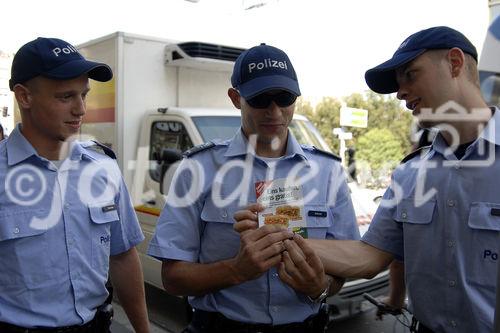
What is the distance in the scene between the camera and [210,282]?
181 cm

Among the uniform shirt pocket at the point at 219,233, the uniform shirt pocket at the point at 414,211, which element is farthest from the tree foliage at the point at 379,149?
the uniform shirt pocket at the point at 219,233

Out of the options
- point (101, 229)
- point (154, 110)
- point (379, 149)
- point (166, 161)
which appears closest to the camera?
point (101, 229)

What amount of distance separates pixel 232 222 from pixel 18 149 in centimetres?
100

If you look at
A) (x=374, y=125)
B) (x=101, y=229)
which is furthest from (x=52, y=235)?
(x=374, y=125)

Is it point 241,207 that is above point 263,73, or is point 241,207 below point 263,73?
below

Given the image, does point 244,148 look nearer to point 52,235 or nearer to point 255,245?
point 255,245

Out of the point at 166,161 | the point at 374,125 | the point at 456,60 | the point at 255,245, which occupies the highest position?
the point at 374,125

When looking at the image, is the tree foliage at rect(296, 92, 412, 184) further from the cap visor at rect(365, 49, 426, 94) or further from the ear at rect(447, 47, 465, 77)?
the ear at rect(447, 47, 465, 77)

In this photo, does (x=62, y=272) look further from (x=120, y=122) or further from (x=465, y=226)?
(x=120, y=122)

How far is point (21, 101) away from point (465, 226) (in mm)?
1909

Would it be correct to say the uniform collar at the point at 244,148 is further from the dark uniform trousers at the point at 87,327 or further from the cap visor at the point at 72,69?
the dark uniform trousers at the point at 87,327

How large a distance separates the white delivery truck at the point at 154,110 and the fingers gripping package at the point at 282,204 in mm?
2947

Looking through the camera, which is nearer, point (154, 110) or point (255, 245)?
point (255, 245)

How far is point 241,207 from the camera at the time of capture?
1972 mm
